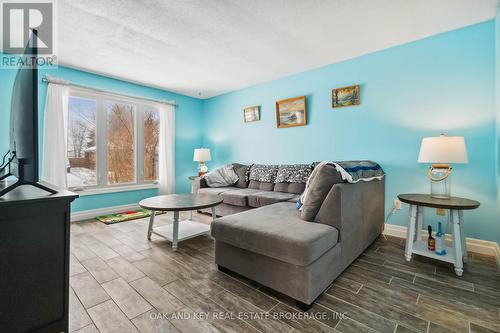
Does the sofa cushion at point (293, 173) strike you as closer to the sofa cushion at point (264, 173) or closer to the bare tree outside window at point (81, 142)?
the sofa cushion at point (264, 173)

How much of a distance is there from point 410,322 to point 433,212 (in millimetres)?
1741

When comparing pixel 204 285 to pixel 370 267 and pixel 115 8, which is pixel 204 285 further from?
pixel 115 8

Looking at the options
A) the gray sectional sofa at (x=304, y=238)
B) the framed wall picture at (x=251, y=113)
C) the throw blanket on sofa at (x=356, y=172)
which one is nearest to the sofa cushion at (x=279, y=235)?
the gray sectional sofa at (x=304, y=238)

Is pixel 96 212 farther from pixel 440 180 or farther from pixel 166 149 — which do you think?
pixel 440 180

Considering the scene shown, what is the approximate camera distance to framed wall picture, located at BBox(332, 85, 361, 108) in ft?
10.2

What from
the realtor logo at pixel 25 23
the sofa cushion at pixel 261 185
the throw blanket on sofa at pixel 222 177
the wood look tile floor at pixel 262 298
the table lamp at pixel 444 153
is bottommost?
the wood look tile floor at pixel 262 298

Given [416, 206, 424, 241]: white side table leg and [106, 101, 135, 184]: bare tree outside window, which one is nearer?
[416, 206, 424, 241]: white side table leg

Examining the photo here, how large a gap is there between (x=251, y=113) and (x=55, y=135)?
123 inches

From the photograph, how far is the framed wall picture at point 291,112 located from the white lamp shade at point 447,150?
1.80m

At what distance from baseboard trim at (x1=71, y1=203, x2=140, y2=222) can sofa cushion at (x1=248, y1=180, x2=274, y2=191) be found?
7.28 feet

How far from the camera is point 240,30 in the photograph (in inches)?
96.0

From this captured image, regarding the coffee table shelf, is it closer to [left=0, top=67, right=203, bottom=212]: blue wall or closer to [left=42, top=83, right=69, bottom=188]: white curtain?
[left=0, top=67, right=203, bottom=212]: blue wall

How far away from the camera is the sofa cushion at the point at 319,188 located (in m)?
1.81

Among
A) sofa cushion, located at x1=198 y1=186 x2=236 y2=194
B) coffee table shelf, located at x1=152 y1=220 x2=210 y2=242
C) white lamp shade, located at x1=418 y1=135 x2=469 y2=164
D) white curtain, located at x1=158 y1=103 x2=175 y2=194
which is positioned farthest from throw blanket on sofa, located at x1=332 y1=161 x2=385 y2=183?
white curtain, located at x1=158 y1=103 x2=175 y2=194
